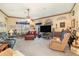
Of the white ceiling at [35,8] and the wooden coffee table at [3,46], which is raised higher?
the white ceiling at [35,8]

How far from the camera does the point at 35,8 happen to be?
2.74 metres

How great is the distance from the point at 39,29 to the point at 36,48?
1.78 feet

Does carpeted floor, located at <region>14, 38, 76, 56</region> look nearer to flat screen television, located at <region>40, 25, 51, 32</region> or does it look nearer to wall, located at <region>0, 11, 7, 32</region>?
flat screen television, located at <region>40, 25, 51, 32</region>

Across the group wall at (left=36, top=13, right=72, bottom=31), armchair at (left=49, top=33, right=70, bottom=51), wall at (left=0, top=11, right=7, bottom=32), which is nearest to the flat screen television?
wall at (left=36, top=13, right=72, bottom=31)

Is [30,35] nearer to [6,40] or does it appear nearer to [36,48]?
[36,48]

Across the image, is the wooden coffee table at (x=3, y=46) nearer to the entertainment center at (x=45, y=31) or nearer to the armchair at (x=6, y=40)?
the armchair at (x=6, y=40)

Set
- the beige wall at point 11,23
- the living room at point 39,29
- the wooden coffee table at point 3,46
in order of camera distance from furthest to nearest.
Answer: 1. the beige wall at point 11,23
2. the living room at point 39,29
3. the wooden coffee table at point 3,46

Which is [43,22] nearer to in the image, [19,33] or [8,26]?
[19,33]

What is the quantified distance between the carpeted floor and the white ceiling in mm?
745

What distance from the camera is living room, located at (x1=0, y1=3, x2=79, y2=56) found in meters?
2.65

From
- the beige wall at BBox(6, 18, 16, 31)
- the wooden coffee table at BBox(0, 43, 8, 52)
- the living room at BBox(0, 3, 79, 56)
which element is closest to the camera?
the wooden coffee table at BBox(0, 43, 8, 52)

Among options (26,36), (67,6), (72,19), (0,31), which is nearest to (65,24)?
(72,19)

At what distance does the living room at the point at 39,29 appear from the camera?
265 centimetres

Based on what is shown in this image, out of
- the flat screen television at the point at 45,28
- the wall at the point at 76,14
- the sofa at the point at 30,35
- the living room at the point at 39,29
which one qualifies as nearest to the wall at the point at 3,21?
the living room at the point at 39,29
